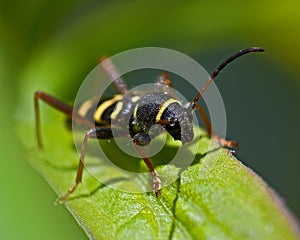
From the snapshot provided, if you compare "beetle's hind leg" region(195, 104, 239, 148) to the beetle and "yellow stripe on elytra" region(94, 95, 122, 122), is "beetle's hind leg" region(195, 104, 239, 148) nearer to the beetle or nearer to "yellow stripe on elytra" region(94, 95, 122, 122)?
the beetle

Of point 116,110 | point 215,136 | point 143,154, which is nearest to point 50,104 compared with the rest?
point 116,110

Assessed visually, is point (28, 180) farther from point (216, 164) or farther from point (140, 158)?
point (216, 164)

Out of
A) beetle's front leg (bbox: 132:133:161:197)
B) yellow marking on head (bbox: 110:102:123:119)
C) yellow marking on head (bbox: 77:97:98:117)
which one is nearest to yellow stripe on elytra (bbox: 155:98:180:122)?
beetle's front leg (bbox: 132:133:161:197)

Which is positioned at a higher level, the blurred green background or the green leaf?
the blurred green background

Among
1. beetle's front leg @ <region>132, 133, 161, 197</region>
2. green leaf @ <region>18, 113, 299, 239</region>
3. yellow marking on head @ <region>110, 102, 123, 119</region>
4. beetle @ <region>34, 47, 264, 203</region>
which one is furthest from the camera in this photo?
yellow marking on head @ <region>110, 102, 123, 119</region>

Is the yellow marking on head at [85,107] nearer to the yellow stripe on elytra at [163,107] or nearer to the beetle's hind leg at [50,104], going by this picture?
the beetle's hind leg at [50,104]

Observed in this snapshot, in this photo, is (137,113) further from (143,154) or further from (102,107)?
(102,107)

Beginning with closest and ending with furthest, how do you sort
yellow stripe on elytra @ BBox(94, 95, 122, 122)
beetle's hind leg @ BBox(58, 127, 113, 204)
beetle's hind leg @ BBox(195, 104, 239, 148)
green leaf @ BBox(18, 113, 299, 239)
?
green leaf @ BBox(18, 113, 299, 239) → beetle's hind leg @ BBox(58, 127, 113, 204) → beetle's hind leg @ BBox(195, 104, 239, 148) → yellow stripe on elytra @ BBox(94, 95, 122, 122)

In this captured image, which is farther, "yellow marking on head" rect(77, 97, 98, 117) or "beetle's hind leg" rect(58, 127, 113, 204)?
"yellow marking on head" rect(77, 97, 98, 117)
